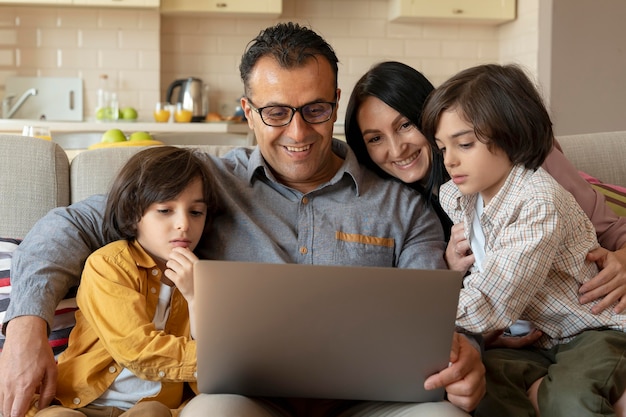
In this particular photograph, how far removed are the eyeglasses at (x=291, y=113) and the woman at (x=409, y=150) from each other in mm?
206

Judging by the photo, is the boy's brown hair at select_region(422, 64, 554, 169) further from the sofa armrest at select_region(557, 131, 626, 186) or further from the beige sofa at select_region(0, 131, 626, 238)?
the beige sofa at select_region(0, 131, 626, 238)

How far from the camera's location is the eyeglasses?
1926 mm

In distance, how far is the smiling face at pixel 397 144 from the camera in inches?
82.1

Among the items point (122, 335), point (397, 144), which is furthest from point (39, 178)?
point (397, 144)

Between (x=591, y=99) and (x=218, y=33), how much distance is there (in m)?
2.46

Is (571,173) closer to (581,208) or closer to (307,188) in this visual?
(581,208)

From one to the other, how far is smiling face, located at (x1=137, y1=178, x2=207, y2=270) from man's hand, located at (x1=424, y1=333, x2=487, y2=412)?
634 mm

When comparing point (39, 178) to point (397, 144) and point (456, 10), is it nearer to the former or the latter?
point (397, 144)

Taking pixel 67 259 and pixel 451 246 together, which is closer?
pixel 67 259

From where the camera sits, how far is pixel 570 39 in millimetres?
4555

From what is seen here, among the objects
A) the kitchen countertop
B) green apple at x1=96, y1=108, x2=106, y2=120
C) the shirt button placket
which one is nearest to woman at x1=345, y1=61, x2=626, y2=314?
the shirt button placket

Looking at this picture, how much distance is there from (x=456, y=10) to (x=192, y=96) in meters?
1.84

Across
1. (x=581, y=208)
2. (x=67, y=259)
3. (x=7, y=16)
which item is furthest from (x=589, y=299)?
(x=7, y=16)

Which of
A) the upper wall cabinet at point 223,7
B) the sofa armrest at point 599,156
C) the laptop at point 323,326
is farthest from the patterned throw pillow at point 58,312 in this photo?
the upper wall cabinet at point 223,7
